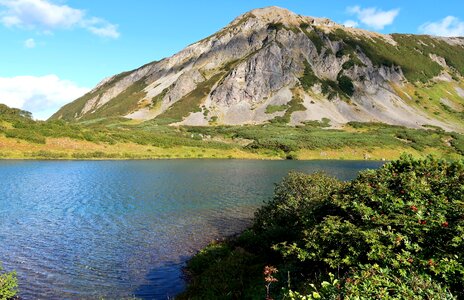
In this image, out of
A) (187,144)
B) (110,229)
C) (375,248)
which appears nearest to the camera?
(375,248)

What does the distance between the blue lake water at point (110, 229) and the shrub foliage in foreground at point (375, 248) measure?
15.9 ft

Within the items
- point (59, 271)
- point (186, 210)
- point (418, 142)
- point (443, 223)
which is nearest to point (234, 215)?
point (186, 210)

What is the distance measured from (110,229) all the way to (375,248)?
2668 cm

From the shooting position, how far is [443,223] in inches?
420

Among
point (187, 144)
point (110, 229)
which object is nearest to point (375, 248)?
point (110, 229)

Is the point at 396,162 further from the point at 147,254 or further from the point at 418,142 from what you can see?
the point at 418,142

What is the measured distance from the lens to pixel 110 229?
32.5 metres

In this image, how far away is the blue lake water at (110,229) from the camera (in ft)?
68.8

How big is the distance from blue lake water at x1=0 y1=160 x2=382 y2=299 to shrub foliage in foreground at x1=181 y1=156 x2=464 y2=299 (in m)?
4.85

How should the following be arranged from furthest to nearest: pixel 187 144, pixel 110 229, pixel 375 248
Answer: pixel 187 144 < pixel 110 229 < pixel 375 248

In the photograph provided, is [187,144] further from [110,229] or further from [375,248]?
[375,248]

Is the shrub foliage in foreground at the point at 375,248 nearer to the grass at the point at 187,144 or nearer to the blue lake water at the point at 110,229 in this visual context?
the blue lake water at the point at 110,229

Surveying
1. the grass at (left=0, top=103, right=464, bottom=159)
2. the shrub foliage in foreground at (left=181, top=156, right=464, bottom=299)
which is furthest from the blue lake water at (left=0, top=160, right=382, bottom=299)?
the grass at (left=0, top=103, right=464, bottom=159)

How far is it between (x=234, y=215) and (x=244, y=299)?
81.5ft
